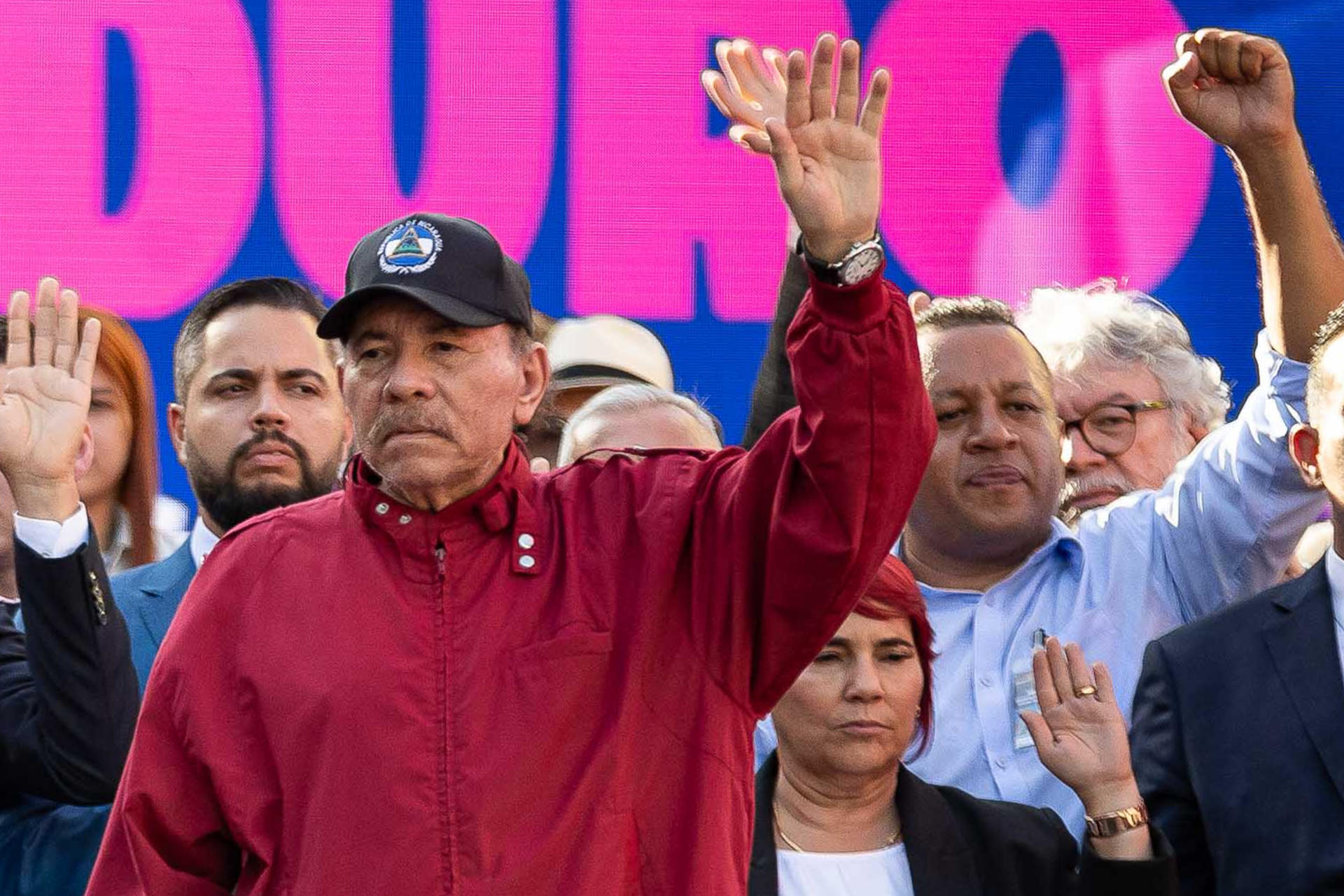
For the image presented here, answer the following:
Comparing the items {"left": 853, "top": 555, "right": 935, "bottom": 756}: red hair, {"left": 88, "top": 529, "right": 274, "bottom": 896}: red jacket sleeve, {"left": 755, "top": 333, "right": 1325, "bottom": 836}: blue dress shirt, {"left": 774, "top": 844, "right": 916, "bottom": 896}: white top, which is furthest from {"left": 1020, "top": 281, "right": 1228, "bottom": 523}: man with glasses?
{"left": 88, "top": 529, "right": 274, "bottom": 896}: red jacket sleeve

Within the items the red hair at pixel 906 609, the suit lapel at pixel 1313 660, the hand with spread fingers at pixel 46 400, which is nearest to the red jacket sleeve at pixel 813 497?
the red hair at pixel 906 609

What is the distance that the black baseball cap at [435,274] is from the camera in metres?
2.49

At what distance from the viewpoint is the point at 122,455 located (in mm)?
4230

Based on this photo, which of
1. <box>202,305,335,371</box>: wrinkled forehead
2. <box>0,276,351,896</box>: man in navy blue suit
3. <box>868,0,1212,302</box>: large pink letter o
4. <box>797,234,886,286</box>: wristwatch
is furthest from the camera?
<box>868,0,1212,302</box>: large pink letter o

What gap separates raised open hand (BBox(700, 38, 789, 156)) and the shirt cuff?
135 cm

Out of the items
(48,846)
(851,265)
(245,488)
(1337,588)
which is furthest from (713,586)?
(245,488)

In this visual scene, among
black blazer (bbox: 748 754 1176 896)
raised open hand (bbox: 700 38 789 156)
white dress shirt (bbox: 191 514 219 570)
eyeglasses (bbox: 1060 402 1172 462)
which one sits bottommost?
black blazer (bbox: 748 754 1176 896)

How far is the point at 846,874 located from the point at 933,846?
143 millimetres

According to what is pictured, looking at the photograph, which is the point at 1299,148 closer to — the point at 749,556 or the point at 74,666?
the point at 749,556

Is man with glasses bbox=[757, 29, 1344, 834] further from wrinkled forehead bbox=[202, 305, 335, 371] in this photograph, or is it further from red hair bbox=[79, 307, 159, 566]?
red hair bbox=[79, 307, 159, 566]

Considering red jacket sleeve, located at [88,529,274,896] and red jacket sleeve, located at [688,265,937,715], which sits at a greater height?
red jacket sleeve, located at [688,265,937,715]

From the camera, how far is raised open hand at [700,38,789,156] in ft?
8.07

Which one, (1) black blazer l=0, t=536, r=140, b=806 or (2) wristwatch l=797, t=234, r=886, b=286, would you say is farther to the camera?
(1) black blazer l=0, t=536, r=140, b=806

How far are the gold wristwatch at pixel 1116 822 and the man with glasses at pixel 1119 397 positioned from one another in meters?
1.52
